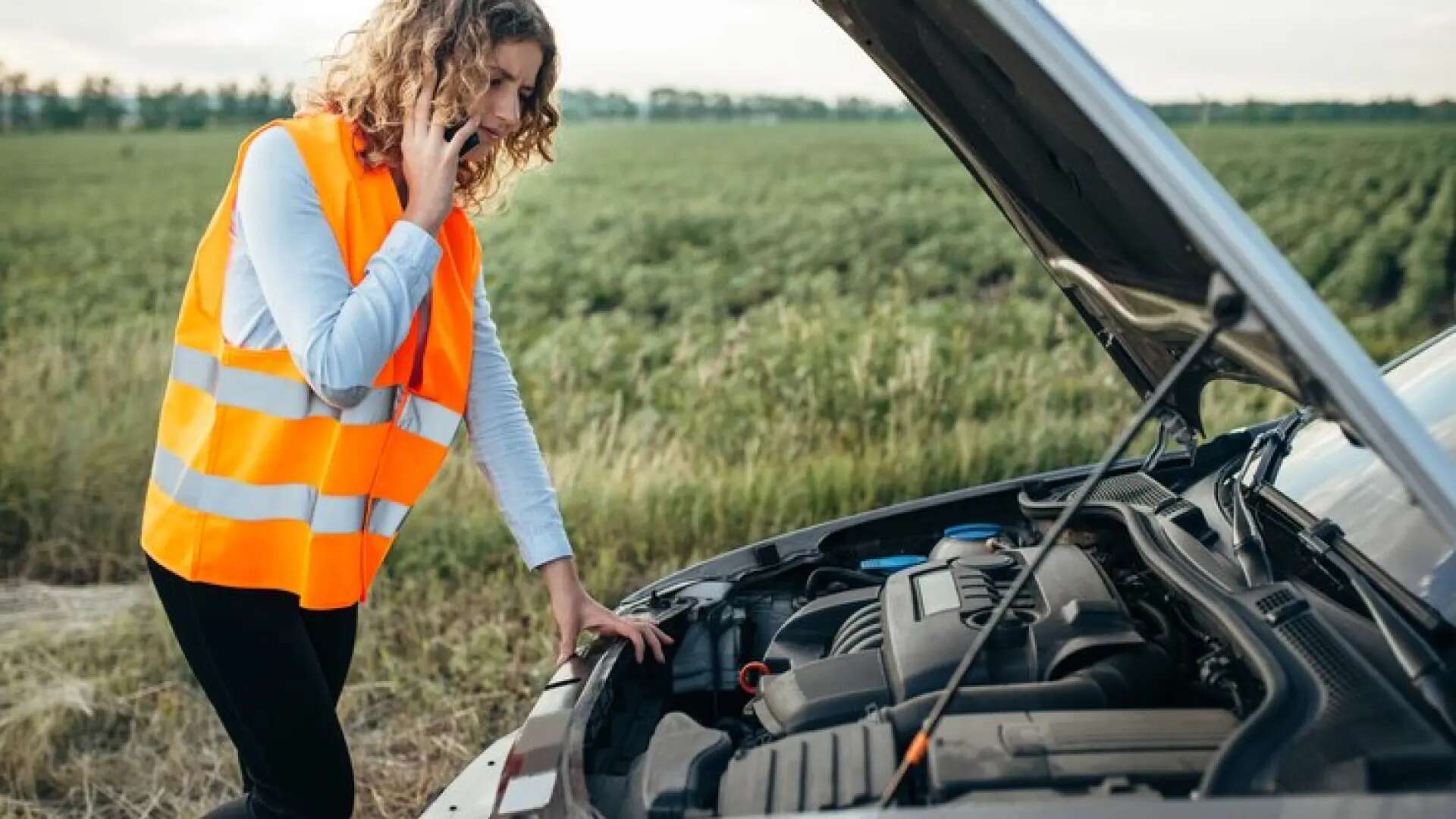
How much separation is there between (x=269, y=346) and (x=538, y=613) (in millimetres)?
2763

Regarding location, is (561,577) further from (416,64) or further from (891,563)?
(416,64)

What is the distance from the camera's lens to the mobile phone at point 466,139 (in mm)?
2449

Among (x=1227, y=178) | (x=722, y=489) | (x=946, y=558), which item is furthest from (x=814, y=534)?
(x=1227, y=178)

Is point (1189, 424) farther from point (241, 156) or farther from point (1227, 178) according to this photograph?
point (1227, 178)

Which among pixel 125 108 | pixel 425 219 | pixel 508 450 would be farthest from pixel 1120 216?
Result: pixel 125 108

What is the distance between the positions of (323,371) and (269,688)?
62 centimetres

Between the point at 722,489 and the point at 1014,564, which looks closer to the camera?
the point at 1014,564

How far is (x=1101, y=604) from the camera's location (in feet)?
7.40

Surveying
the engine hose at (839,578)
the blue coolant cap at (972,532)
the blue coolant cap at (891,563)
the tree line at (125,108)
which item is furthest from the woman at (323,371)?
the tree line at (125,108)

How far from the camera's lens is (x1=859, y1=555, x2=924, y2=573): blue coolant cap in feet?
9.71

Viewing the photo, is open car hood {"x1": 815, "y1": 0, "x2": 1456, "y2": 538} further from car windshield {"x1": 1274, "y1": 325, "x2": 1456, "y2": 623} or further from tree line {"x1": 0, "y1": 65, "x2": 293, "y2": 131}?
tree line {"x1": 0, "y1": 65, "x2": 293, "y2": 131}

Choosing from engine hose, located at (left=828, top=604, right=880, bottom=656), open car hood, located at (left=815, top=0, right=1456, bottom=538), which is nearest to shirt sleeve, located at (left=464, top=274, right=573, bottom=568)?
engine hose, located at (left=828, top=604, right=880, bottom=656)

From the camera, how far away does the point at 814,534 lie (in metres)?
3.15

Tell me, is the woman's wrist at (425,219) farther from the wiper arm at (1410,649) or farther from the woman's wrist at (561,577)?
the wiper arm at (1410,649)
